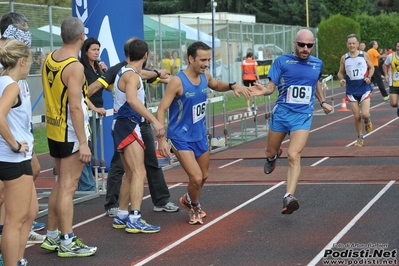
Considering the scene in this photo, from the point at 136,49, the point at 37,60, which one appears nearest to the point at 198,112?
the point at 136,49

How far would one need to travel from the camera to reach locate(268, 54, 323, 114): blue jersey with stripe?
10414 millimetres

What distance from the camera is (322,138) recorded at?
768 inches

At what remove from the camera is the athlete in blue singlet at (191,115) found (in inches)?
375

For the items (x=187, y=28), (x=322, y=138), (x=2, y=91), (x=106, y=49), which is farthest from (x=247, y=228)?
(x=187, y=28)

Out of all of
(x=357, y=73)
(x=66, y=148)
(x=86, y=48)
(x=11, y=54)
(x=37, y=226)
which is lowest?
(x=37, y=226)

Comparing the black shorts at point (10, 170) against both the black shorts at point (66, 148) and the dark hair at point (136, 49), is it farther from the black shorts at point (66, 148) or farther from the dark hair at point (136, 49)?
the dark hair at point (136, 49)

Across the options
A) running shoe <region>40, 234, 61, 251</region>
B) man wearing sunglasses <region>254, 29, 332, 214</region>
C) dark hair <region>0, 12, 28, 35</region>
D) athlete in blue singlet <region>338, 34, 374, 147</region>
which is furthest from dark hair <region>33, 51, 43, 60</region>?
running shoe <region>40, 234, 61, 251</region>

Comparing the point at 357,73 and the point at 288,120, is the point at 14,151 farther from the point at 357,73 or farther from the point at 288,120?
the point at 357,73

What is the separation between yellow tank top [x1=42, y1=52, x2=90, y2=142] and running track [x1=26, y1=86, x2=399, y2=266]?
1176 millimetres

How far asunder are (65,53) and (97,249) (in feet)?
6.40

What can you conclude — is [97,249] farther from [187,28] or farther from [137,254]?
[187,28]

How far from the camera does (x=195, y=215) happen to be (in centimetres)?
975

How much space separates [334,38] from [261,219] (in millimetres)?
44997

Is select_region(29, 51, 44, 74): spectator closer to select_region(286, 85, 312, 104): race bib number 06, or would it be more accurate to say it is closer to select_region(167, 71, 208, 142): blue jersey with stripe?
select_region(286, 85, 312, 104): race bib number 06
